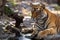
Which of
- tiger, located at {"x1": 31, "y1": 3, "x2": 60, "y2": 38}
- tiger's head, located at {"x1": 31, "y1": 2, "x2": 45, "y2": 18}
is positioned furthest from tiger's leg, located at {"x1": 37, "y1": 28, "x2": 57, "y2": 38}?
tiger's head, located at {"x1": 31, "y1": 2, "x2": 45, "y2": 18}

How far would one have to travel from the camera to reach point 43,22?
8.00 feet

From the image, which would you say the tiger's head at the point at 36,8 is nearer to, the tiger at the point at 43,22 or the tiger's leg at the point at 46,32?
the tiger at the point at 43,22

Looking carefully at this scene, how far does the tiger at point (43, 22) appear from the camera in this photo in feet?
7.93

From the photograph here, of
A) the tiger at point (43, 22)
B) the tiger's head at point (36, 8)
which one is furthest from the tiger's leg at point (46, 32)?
the tiger's head at point (36, 8)

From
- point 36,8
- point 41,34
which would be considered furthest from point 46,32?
point 36,8

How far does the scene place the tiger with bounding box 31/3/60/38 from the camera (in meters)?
2.42

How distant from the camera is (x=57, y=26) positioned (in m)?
2.50

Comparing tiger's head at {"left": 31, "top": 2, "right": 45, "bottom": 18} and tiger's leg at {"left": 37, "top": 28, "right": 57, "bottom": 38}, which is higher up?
tiger's head at {"left": 31, "top": 2, "right": 45, "bottom": 18}

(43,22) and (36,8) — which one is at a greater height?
(36,8)

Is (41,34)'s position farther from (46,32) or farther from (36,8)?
(36,8)

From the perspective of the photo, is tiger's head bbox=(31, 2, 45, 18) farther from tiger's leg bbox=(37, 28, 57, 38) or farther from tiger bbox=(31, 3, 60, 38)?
tiger's leg bbox=(37, 28, 57, 38)

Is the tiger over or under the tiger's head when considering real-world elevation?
under

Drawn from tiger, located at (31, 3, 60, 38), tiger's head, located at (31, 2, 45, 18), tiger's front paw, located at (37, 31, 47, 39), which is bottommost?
tiger's front paw, located at (37, 31, 47, 39)

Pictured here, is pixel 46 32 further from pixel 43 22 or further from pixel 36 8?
pixel 36 8
